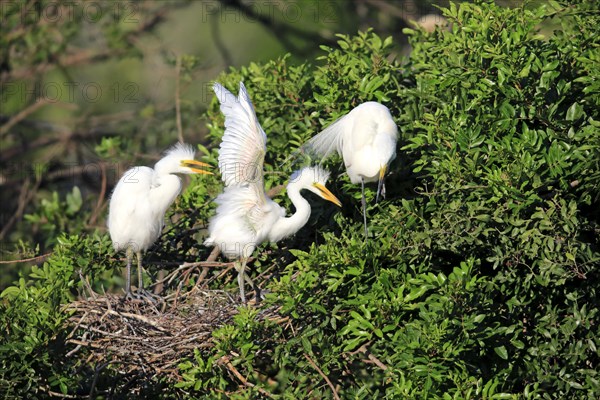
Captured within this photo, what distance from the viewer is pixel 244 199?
4113 mm

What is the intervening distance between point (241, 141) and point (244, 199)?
34 cm

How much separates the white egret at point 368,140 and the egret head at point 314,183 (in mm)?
133

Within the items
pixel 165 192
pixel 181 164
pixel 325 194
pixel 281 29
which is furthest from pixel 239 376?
pixel 281 29

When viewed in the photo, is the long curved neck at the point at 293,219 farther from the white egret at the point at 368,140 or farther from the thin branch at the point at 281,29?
the thin branch at the point at 281,29

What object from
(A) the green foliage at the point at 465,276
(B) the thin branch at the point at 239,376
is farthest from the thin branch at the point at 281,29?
(B) the thin branch at the point at 239,376

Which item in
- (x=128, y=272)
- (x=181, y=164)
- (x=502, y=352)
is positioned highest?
(x=181, y=164)

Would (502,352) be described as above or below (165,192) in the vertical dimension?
below

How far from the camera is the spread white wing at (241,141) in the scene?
3.87 meters

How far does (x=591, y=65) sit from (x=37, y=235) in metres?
3.73

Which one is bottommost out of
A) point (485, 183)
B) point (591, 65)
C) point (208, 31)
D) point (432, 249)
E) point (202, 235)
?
point (208, 31)

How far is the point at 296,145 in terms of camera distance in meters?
4.30

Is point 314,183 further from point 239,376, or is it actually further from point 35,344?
point 35,344

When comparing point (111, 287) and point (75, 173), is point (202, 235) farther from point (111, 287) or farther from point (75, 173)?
point (75, 173)

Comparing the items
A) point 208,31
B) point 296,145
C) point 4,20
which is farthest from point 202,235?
point 208,31
